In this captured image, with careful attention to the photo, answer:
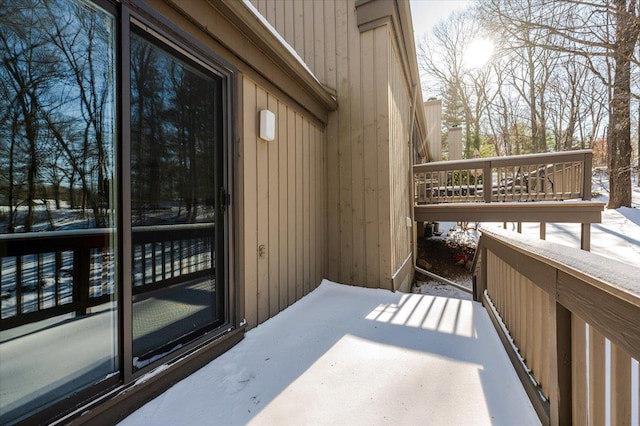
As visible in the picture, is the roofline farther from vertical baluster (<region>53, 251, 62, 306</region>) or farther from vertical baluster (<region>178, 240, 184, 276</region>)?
vertical baluster (<region>53, 251, 62, 306</region>)

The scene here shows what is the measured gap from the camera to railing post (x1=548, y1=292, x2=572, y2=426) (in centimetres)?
136

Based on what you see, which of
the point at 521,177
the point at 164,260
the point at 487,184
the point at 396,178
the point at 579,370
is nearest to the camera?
the point at 579,370

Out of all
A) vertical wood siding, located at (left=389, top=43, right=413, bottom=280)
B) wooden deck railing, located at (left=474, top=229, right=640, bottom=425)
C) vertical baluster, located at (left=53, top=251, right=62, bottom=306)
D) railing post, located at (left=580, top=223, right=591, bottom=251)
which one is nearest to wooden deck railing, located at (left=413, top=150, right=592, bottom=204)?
railing post, located at (left=580, top=223, right=591, bottom=251)

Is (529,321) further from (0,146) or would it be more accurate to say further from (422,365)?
(0,146)

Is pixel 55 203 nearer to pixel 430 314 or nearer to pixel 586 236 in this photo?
pixel 430 314

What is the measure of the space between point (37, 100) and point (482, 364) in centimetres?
290

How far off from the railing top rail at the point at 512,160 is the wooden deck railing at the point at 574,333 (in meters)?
4.92

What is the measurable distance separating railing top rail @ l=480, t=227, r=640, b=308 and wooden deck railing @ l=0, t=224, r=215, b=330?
1982 millimetres

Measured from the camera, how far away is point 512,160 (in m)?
6.41

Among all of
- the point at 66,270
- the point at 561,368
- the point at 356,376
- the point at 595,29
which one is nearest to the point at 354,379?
the point at 356,376

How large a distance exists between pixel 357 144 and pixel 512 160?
4.18 metres

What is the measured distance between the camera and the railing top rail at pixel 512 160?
589 cm

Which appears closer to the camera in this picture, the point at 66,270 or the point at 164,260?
the point at 66,270

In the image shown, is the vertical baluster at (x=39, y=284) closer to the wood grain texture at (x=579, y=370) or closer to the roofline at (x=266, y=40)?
the roofline at (x=266, y=40)
